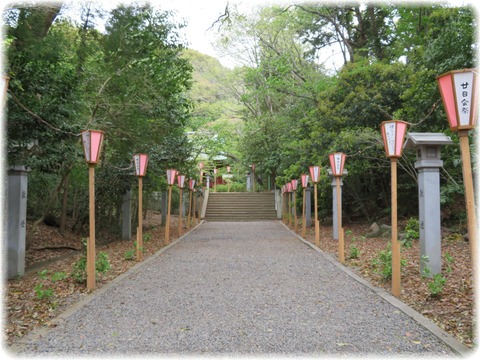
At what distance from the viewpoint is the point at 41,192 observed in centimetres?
1252

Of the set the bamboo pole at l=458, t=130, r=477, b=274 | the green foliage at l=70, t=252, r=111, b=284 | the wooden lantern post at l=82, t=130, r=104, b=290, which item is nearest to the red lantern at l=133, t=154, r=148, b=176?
the green foliage at l=70, t=252, r=111, b=284

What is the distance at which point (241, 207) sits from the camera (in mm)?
26031

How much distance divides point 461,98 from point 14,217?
670cm

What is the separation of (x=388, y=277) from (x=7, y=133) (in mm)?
6118

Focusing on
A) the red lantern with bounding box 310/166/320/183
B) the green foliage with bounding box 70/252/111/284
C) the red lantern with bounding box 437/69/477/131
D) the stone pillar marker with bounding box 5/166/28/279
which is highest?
the red lantern with bounding box 437/69/477/131

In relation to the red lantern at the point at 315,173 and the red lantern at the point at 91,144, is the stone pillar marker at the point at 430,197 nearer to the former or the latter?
the red lantern at the point at 91,144

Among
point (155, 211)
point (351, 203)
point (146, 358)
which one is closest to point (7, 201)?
point (146, 358)

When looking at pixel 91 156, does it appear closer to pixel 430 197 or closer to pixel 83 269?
pixel 83 269

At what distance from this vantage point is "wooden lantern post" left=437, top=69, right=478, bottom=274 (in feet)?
11.3

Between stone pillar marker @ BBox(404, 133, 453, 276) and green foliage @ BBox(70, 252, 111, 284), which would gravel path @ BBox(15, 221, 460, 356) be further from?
stone pillar marker @ BBox(404, 133, 453, 276)

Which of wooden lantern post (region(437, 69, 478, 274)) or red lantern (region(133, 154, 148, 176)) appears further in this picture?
red lantern (region(133, 154, 148, 176))

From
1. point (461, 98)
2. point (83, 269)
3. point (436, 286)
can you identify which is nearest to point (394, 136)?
point (436, 286)

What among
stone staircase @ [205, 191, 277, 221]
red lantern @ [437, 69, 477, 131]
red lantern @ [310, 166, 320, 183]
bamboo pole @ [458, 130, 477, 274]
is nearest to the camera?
bamboo pole @ [458, 130, 477, 274]

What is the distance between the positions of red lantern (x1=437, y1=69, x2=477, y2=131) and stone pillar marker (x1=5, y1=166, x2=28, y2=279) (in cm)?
638
